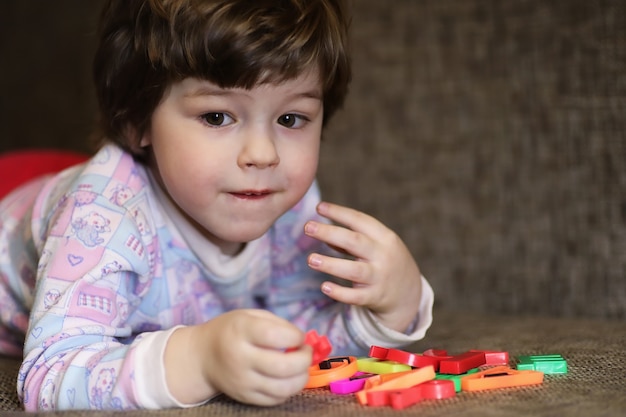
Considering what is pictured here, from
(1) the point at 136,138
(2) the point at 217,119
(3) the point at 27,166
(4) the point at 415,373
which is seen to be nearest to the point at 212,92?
(2) the point at 217,119

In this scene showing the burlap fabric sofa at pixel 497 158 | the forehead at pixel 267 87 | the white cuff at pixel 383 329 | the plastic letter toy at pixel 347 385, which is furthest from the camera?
the burlap fabric sofa at pixel 497 158

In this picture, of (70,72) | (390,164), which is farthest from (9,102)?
(390,164)

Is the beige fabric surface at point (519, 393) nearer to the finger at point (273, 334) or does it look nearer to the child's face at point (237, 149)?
the finger at point (273, 334)

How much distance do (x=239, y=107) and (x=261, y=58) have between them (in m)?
0.06

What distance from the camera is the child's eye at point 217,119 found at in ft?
3.18

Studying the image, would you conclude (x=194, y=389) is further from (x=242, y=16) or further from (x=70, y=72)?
(x=70, y=72)

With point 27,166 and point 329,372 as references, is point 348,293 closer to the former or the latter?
point 329,372

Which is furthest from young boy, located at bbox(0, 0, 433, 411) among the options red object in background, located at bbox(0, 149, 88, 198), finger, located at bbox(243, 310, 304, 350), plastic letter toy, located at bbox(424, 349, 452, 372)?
red object in background, located at bbox(0, 149, 88, 198)

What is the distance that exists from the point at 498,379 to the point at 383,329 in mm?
249

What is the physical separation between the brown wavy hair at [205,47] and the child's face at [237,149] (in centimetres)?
2

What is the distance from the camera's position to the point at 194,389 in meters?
0.79

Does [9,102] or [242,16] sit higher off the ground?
[9,102]

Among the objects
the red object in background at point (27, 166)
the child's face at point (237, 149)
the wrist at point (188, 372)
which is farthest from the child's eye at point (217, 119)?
Result: the red object in background at point (27, 166)

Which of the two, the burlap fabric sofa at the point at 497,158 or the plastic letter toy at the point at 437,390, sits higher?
the burlap fabric sofa at the point at 497,158
